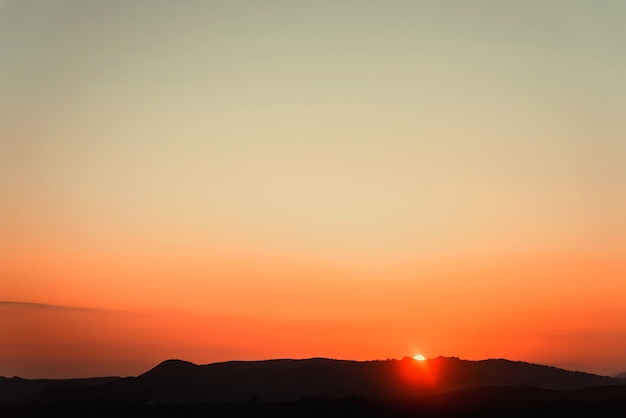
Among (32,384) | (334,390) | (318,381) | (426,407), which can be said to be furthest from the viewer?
(32,384)

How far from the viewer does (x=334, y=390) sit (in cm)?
10756

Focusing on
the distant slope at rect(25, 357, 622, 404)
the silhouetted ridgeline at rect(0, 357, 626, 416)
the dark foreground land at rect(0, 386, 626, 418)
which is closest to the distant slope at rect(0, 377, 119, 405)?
the silhouetted ridgeline at rect(0, 357, 626, 416)

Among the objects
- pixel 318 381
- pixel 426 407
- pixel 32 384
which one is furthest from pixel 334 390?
pixel 32 384

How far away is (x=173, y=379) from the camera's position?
391 ft

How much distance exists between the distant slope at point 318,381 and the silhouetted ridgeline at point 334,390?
13 centimetres

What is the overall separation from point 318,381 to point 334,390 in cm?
545

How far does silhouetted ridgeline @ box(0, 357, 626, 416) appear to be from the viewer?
231 ft

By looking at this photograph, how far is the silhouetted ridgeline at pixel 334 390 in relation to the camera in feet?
231

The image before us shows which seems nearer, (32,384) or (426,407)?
(426,407)

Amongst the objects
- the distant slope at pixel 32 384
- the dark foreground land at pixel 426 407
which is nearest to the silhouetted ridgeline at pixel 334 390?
the dark foreground land at pixel 426 407

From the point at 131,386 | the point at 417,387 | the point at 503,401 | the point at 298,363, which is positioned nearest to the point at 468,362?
the point at 417,387

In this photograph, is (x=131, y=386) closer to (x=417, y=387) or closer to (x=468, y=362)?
(x=417, y=387)

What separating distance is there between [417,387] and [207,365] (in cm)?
3366

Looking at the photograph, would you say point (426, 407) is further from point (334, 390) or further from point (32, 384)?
point (32, 384)
